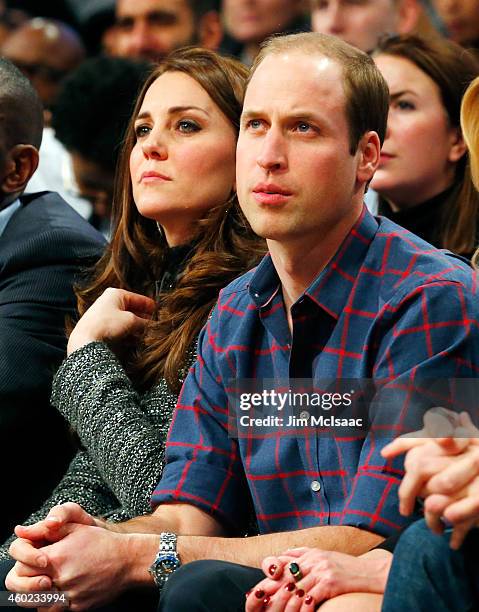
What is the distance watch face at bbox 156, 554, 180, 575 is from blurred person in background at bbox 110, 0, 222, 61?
419 centimetres

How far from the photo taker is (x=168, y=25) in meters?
6.26

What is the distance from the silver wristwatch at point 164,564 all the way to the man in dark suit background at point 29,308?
988 mm

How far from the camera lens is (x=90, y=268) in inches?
137

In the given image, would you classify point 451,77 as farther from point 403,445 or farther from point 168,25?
point 168,25

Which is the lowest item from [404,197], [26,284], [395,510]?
[395,510]

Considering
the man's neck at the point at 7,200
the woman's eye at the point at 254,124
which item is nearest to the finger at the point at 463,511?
the woman's eye at the point at 254,124

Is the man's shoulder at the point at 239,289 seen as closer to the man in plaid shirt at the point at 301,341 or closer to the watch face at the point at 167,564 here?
the man in plaid shirt at the point at 301,341

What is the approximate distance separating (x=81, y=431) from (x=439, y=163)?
4.88ft

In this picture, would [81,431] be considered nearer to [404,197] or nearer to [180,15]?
[404,197]

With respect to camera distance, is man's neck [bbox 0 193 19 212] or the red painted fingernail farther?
man's neck [bbox 0 193 19 212]

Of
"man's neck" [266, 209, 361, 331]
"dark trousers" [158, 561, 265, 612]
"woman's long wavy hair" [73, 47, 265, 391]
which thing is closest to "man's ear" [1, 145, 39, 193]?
"woman's long wavy hair" [73, 47, 265, 391]

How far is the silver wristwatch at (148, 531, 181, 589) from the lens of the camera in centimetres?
238

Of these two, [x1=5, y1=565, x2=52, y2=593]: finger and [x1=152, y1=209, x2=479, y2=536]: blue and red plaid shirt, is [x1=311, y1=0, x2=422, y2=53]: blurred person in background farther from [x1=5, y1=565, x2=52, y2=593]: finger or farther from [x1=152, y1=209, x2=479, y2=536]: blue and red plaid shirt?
[x1=5, y1=565, x2=52, y2=593]: finger

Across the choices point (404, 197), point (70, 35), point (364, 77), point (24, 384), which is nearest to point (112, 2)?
point (70, 35)
